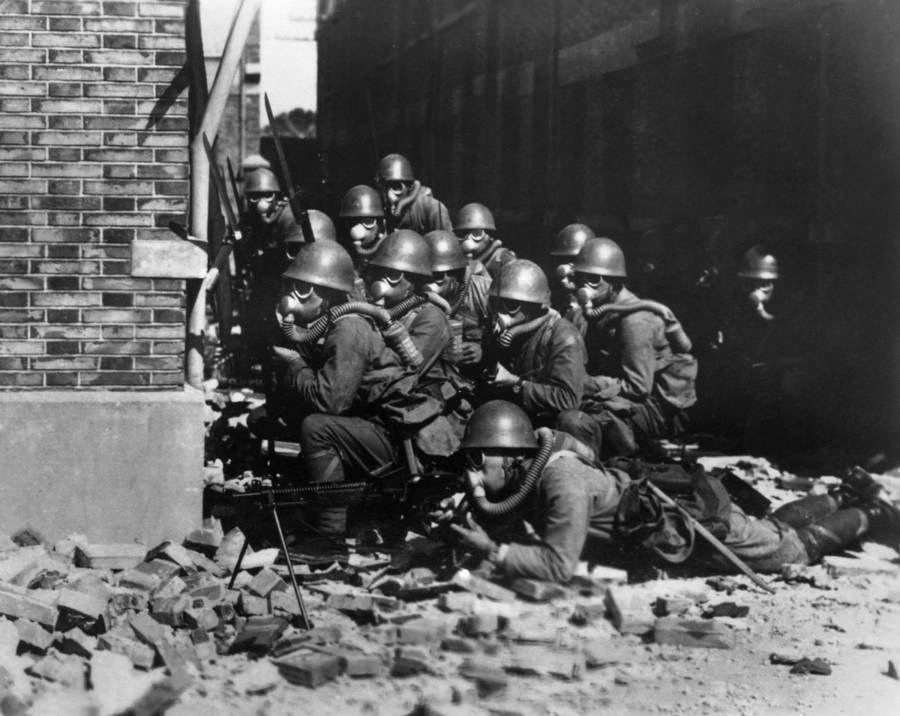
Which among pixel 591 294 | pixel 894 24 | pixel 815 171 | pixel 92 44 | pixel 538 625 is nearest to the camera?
pixel 538 625

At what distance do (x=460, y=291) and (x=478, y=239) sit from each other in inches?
65.4

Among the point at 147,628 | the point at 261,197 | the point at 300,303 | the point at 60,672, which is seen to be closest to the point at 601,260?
the point at 300,303

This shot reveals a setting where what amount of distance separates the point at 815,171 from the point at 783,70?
3.67 feet

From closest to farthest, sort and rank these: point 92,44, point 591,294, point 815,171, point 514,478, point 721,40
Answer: point 514,478 < point 92,44 < point 591,294 < point 815,171 < point 721,40

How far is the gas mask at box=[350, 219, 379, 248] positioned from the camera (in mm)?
10773

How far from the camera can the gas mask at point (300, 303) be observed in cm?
749

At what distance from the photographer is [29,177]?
21.1ft

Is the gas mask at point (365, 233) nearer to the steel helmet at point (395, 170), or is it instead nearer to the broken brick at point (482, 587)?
the steel helmet at point (395, 170)

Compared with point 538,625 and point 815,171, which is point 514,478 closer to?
point 538,625

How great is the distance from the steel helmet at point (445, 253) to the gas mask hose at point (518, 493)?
3533mm

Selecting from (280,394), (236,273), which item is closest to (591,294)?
(280,394)

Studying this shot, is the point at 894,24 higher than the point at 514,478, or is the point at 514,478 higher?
the point at 894,24

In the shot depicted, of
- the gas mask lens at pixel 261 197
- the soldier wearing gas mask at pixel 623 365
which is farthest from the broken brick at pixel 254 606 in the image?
the gas mask lens at pixel 261 197

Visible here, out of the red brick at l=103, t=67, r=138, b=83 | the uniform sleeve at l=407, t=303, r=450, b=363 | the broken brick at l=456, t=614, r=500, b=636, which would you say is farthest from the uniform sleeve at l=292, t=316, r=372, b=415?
the broken brick at l=456, t=614, r=500, b=636
